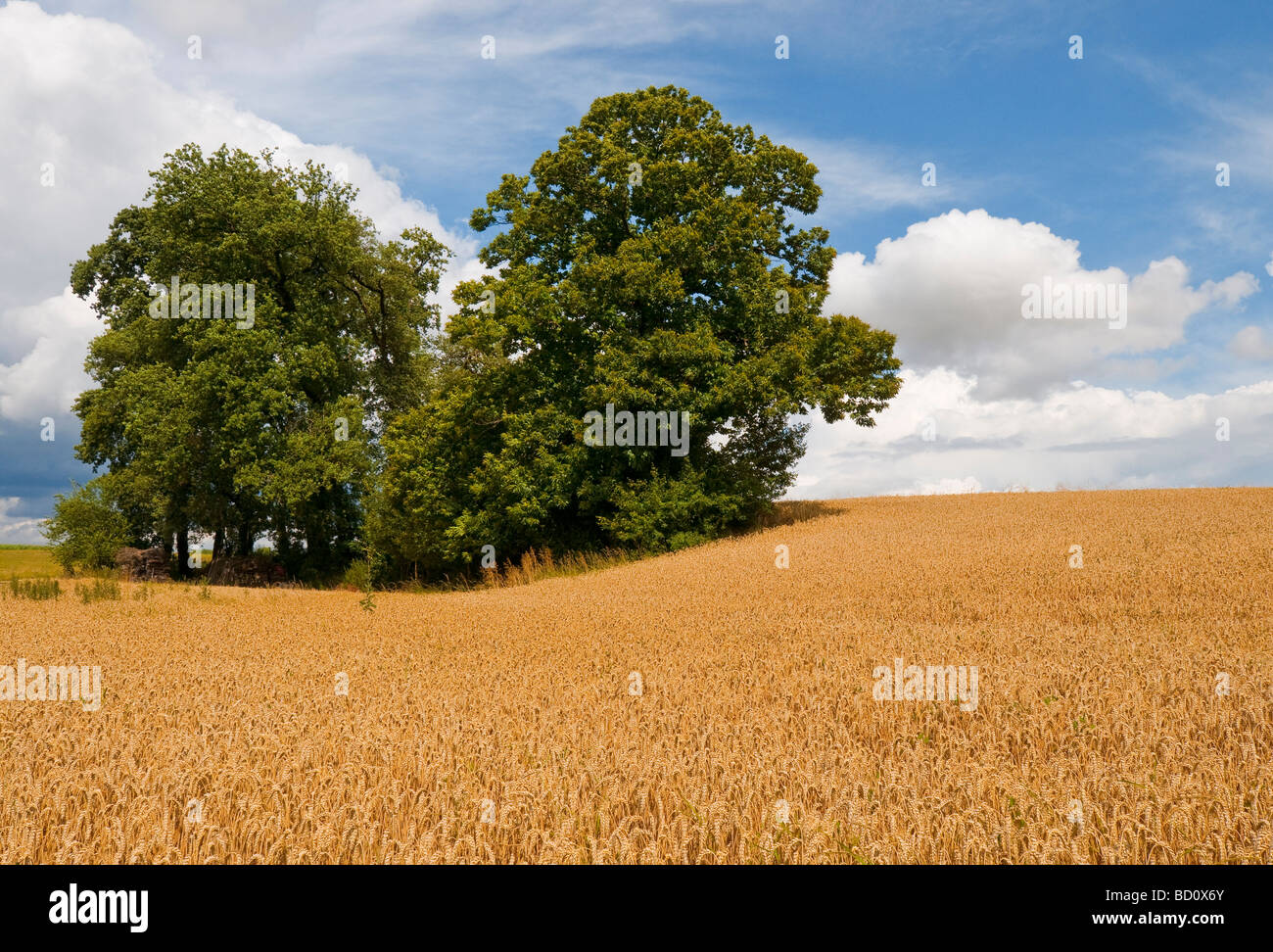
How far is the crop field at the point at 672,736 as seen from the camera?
388cm

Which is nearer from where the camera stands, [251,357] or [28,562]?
[251,357]

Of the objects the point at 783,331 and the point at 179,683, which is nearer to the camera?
the point at 179,683

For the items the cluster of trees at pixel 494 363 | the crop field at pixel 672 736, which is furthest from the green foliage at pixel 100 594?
the cluster of trees at pixel 494 363

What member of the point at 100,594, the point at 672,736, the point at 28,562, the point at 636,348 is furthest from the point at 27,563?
the point at 672,736

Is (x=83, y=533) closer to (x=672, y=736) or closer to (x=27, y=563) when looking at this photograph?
(x=27, y=563)

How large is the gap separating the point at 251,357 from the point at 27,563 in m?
20.5

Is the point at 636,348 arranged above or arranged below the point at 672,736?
above

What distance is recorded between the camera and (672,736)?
217 inches

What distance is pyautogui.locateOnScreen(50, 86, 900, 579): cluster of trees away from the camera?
85.7 feet

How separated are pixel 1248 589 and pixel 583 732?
1254 centimetres

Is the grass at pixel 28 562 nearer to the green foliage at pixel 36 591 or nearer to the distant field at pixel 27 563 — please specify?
the distant field at pixel 27 563

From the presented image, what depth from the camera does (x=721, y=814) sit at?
3.98m
